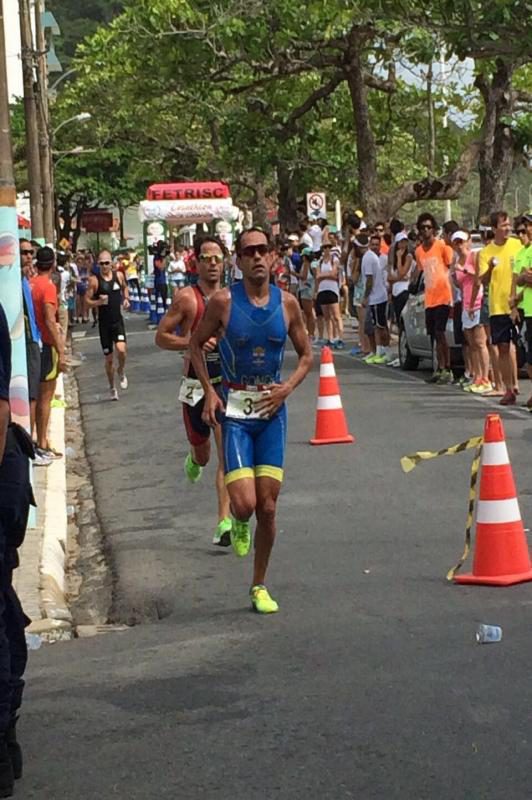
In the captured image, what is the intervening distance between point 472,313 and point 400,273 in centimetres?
399

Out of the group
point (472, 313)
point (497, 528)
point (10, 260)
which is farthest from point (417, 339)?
point (497, 528)

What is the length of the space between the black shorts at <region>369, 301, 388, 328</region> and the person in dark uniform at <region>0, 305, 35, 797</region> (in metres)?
17.1

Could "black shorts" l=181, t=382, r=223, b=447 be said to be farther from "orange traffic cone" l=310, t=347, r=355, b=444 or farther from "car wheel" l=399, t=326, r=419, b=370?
"car wheel" l=399, t=326, r=419, b=370

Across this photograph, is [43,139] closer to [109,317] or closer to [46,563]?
[109,317]

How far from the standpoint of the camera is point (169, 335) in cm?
1041

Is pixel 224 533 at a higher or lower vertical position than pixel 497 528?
lower

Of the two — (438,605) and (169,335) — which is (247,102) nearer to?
(169,335)

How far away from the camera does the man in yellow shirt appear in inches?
651

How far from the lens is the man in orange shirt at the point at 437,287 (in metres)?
18.9

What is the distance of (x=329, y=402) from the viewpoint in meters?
14.2

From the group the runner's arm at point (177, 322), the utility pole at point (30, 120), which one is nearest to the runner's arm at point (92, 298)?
the utility pole at point (30, 120)

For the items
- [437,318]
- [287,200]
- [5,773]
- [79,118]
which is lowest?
[5,773]

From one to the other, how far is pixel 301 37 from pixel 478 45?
11.3 meters

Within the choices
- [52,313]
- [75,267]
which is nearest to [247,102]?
[75,267]
